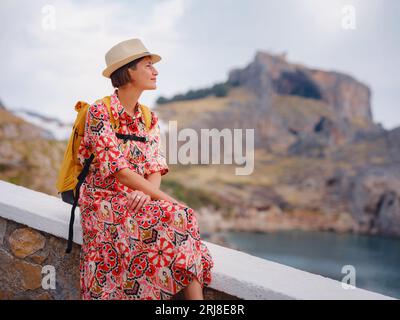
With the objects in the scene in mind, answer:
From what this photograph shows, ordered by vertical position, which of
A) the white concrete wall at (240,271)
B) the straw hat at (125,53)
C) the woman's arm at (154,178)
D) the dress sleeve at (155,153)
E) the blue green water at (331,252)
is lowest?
the white concrete wall at (240,271)

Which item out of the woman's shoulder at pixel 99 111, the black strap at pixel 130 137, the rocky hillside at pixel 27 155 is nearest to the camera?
the woman's shoulder at pixel 99 111

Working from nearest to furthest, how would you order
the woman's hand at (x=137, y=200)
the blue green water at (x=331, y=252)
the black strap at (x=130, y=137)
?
1. the woman's hand at (x=137, y=200)
2. the black strap at (x=130, y=137)
3. the blue green water at (x=331, y=252)

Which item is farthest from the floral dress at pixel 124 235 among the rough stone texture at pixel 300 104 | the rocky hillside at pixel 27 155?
the rough stone texture at pixel 300 104

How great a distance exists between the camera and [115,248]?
6.76 ft

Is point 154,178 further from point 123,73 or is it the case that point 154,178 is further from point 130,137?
point 123,73

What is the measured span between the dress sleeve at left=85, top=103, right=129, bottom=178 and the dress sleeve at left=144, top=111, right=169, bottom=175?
0.22 m

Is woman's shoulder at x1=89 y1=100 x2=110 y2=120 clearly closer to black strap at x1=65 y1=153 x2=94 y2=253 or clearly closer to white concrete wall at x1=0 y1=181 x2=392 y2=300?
black strap at x1=65 y1=153 x2=94 y2=253

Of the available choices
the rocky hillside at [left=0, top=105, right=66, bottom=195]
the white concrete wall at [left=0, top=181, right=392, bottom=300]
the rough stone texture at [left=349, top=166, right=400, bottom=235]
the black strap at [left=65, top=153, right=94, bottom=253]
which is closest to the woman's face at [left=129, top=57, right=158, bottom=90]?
the black strap at [left=65, top=153, right=94, bottom=253]

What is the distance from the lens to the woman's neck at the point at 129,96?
2.34 meters

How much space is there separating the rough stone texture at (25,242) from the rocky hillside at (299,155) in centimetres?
3109

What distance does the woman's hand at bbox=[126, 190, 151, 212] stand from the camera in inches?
80.1

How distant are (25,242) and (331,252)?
29.9 m

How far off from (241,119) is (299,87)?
1198 centimetres

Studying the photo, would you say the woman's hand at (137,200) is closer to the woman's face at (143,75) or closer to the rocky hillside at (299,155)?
the woman's face at (143,75)
